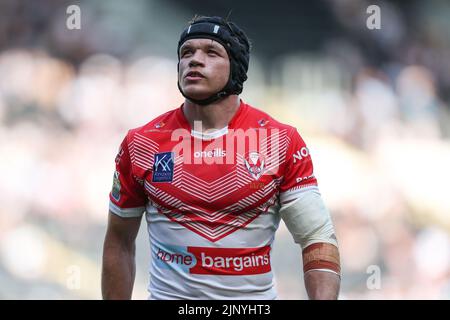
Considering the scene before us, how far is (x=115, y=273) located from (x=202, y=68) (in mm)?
1043

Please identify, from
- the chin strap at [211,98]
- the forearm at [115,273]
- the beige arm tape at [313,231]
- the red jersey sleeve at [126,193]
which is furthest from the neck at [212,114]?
the forearm at [115,273]

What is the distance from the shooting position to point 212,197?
11.7 feet

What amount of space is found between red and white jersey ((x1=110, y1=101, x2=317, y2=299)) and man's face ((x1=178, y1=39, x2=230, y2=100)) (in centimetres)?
19

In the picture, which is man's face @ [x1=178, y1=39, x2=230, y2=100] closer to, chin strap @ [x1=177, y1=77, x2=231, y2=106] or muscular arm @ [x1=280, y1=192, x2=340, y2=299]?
chin strap @ [x1=177, y1=77, x2=231, y2=106]

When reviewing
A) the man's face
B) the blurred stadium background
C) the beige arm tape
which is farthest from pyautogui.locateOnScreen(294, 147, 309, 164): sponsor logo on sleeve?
the blurred stadium background

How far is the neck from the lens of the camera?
12.4 ft

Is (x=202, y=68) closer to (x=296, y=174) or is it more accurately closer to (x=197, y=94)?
(x=197, y=94)

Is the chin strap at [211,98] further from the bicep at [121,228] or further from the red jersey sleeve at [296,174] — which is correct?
the bicep at [121,228]

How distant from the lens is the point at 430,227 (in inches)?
321

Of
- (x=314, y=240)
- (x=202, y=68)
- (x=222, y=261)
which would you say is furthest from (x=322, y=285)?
(x=202, y=68)

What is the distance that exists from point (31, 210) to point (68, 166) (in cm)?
57
